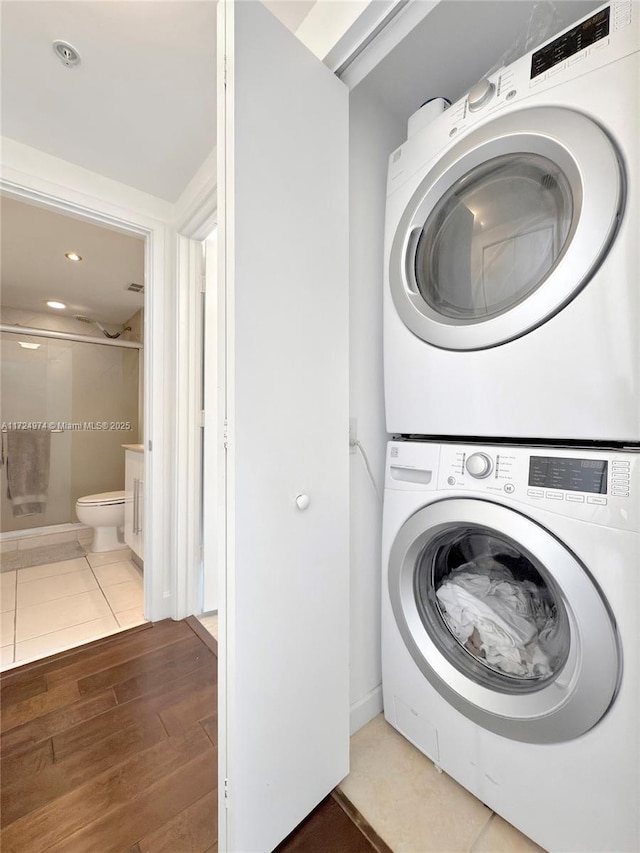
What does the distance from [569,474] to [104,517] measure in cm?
301

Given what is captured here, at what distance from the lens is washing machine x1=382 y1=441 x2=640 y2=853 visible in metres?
0.65

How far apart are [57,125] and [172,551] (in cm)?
194

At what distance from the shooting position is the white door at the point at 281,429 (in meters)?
0.71

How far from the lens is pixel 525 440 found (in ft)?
2.74

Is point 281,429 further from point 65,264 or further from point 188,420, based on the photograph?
point 65,264

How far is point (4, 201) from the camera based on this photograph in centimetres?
183

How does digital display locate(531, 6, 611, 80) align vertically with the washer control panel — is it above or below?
above

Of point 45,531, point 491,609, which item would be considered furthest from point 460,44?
point 45,531

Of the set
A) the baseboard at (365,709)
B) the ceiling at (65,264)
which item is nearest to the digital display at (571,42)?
the baseboard at (365,709)

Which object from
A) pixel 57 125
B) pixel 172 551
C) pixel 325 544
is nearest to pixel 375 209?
pixel 325 544

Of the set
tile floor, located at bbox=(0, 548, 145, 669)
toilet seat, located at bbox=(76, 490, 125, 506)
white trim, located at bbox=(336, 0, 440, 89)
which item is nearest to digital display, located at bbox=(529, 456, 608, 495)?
white trim, located at bbox=(336, 0, 440, 89)

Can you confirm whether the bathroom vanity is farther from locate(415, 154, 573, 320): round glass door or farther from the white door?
locate(415, 154, 573, 320): round glass door

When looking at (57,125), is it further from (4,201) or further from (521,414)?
(521,414)

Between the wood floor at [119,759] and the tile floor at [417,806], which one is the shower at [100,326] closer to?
the wood floor at [119,759]
